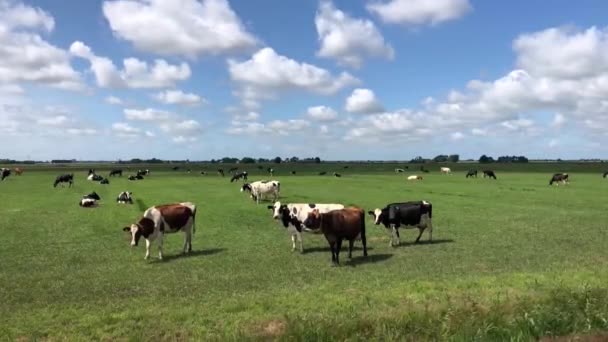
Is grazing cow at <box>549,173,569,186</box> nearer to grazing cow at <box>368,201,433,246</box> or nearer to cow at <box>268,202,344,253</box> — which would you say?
grazing cow at <box>368,201,433,246</box>

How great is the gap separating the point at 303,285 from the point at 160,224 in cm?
775

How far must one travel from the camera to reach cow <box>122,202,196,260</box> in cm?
1923

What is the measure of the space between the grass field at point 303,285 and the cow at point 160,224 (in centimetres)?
73

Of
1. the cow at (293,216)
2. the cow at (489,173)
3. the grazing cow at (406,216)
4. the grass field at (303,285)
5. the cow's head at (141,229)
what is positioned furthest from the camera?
the cow at (489,173)

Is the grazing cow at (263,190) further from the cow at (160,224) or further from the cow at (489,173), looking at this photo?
the cow at (489,173)

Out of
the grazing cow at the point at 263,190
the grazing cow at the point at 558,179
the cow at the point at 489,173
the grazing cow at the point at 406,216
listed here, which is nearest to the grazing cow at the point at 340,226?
the grazing cow at the point at 406,216

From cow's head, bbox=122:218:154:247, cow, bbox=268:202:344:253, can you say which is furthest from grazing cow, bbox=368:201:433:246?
cow's head, bbox=122:218:154:247

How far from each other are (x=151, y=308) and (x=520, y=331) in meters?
8.19

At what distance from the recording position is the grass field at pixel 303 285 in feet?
34.5

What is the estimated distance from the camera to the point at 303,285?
1448 cm

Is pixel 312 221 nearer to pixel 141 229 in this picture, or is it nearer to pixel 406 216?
pixel 406 216

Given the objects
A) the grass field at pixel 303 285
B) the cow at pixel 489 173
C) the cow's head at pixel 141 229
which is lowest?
the grass field at pixel 303 285

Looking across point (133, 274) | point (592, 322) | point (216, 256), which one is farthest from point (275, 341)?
point (216, 256)

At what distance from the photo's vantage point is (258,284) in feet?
48.5
